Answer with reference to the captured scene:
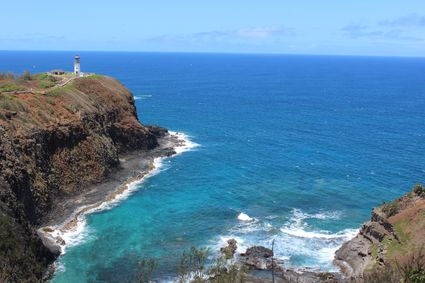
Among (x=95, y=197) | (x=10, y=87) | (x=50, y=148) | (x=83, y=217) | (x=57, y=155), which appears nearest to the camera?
(x=83, y=217)

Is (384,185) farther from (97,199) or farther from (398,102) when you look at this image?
(398,102)

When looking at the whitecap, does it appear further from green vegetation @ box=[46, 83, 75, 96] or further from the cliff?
green vegetation @ box=[46, 83, 75, 96]

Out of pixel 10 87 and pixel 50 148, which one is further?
pixel 10 87

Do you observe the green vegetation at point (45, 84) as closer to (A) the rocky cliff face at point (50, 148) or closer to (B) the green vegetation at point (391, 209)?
(A) the rocky cliff face at point (50, 148)

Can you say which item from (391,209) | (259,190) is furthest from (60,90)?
(391,209)

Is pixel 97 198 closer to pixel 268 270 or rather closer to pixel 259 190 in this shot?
pixel 259 190

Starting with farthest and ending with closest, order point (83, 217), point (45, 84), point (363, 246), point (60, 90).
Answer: point (45, 84) → point (60, 90) → point (83, 217) → point (363, 246)

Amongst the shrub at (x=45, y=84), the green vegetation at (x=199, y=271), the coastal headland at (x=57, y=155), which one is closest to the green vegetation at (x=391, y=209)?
the green vegetation at (x=199, y=271)
